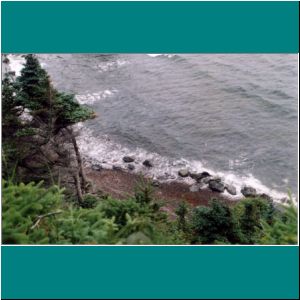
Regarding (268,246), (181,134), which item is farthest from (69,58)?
(268,246)

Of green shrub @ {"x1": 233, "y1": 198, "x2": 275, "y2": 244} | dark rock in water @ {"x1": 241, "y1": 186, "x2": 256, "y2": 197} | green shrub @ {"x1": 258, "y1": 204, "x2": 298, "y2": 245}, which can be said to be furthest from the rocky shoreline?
green shrub @ {"x1": 258, "y1": 204, "x2": 298, "y2": 245}

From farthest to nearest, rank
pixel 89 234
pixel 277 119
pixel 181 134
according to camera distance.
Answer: pixel 181 134, pixel 277 119, pixel 89 234

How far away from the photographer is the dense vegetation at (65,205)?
514 centimetres

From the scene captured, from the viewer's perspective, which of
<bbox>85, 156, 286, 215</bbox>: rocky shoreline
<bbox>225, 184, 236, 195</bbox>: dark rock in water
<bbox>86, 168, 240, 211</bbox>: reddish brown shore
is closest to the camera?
<bbox>86, 168, 240, 211</bbox>: reddish brown shore

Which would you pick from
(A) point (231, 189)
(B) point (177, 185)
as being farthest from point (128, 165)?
(A) point (231, 189)

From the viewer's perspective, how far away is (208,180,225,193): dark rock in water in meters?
14.0

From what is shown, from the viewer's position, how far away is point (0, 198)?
5.19 metres

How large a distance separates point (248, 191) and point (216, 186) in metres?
1.06

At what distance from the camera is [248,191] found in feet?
45.1

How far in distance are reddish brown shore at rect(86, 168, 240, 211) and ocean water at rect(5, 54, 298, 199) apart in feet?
1.54

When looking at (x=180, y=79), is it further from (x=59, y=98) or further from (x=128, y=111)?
(x=59, y=98)

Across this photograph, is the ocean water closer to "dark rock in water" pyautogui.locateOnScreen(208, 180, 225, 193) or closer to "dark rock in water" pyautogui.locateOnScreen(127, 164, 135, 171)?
"dark rock in water" pyautogui.locateOnScreen(127, 164, 135, 171)

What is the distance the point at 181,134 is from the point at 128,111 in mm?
2179

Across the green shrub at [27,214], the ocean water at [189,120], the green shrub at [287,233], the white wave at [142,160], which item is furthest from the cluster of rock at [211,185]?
the green shrub at [27,214]
